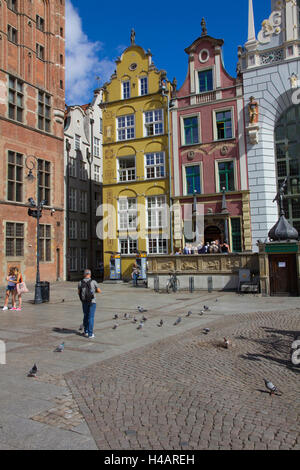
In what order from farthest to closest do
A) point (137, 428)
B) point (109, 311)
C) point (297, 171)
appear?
point (297, 171)
point (109, 311)
point (137, 428)

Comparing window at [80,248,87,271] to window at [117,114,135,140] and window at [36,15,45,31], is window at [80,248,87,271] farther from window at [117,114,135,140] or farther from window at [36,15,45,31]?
window at [36,15,45,31]

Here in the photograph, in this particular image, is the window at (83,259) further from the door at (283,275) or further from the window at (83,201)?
the door at (283,275)

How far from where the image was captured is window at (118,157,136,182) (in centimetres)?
3356

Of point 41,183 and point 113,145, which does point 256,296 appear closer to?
point 113,145

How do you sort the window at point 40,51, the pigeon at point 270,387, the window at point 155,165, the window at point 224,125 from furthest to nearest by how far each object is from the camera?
the window at point 40,51 < the window at point 155,165 < the window at point 224,125 < the pigeon at point 270,387

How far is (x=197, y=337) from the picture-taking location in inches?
389

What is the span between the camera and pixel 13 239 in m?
30.7

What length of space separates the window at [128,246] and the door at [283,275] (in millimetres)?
14841

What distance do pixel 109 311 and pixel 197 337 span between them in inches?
240

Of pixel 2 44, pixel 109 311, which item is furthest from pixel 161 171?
pixel 109 311

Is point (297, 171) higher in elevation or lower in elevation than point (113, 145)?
lower

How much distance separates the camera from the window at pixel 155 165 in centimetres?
3209

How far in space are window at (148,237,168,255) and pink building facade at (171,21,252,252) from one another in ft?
4.39

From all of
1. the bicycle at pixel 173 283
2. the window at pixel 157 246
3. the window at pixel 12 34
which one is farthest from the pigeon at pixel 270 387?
the window at pixel 12 34
